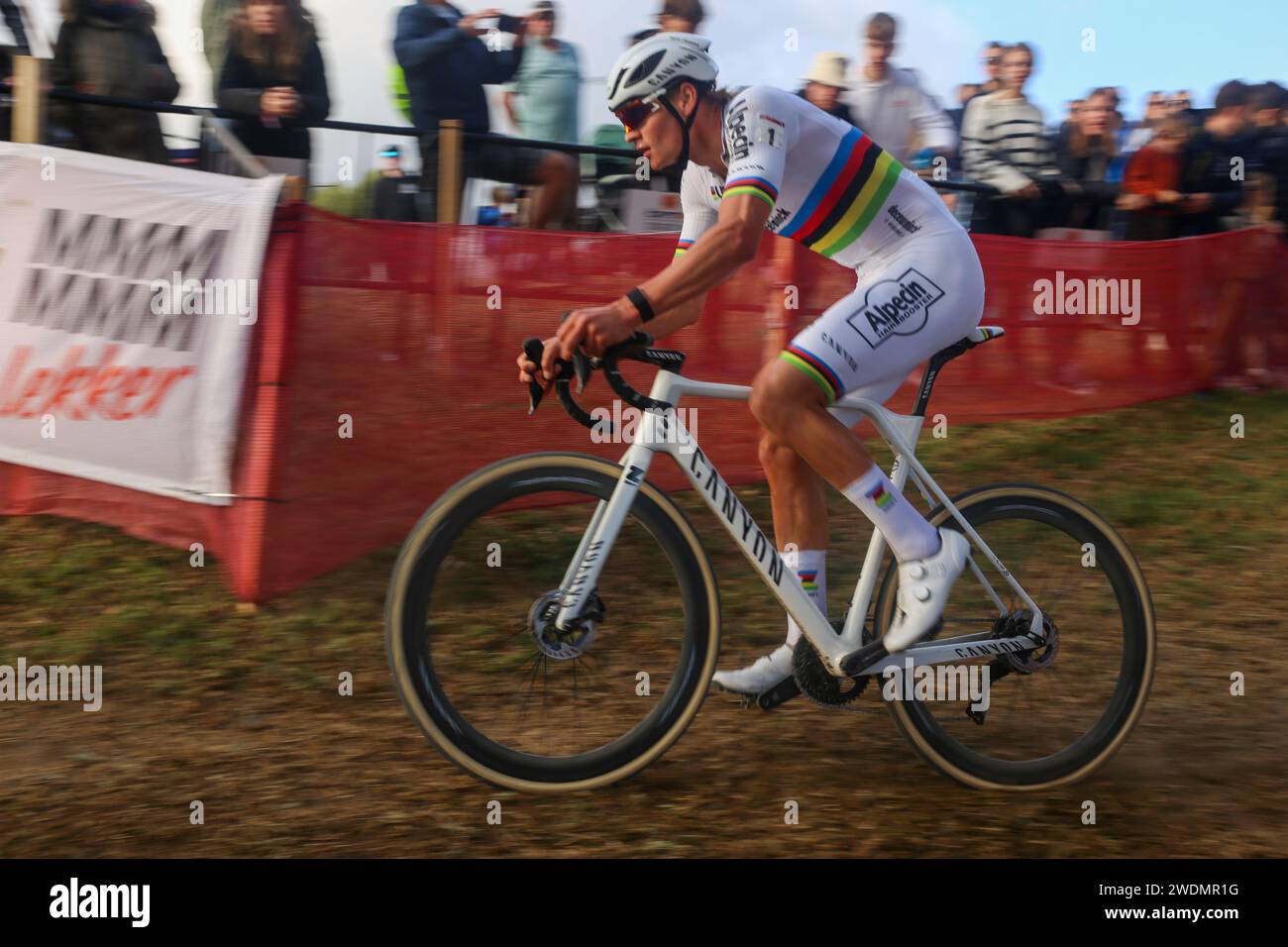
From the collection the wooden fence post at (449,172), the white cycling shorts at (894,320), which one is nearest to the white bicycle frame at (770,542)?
the white cycling shorts at (894,320)

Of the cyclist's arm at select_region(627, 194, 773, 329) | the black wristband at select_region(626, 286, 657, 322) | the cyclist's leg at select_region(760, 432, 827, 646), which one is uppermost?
the cyclist's arm at select_region(627, 194, 773, 329)

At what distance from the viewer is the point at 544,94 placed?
7.82 m

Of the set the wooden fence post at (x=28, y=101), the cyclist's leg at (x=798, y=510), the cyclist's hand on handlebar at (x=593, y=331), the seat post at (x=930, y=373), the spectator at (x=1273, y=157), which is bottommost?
the cyclist's leg at (x=798, y=510)

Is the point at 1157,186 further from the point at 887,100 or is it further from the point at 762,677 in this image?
the point at 762,677

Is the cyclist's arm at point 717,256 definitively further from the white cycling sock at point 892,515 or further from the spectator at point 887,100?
the spectator at point 887,100

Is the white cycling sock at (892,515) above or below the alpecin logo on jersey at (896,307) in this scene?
below

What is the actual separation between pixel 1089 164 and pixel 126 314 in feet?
21.6

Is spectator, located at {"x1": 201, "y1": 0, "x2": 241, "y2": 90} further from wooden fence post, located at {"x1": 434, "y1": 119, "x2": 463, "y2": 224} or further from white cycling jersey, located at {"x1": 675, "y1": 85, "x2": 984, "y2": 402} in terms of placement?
white cycling jersey, located at {"x1": 675, "y1": 85, "x2": 984, "y2": 402}

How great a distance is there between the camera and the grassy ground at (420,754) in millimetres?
3449

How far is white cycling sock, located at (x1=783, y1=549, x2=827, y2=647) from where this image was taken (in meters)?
3.83

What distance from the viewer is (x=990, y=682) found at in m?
3.84

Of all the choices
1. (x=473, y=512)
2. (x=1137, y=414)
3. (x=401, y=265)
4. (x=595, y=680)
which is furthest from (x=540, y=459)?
(x=1137, y=414)

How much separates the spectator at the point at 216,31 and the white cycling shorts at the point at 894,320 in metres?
4.14

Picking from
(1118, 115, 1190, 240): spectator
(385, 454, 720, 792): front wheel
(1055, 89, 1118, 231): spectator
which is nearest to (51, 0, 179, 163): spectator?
(385, 454, 720, 792): front wheel
